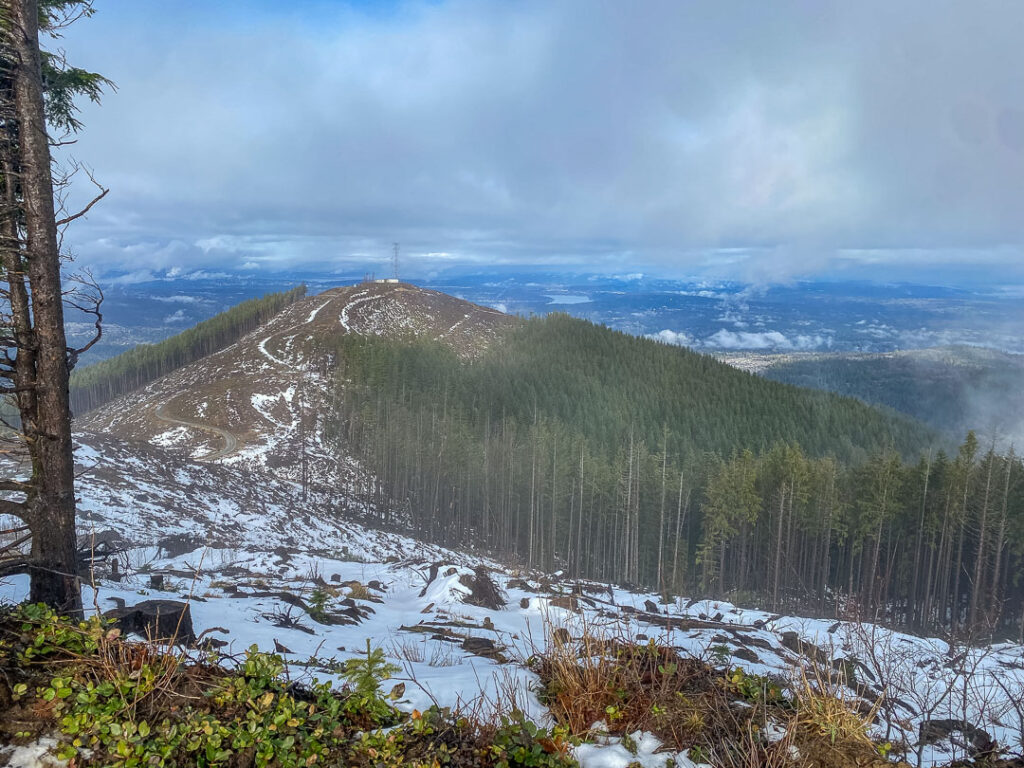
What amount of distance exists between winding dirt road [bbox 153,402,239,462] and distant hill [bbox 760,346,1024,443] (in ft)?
377

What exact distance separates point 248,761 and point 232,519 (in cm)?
3272

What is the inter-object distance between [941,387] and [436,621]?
191 m

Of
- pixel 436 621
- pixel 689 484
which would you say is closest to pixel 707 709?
pixel 436 621

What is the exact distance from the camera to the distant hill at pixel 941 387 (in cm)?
13638

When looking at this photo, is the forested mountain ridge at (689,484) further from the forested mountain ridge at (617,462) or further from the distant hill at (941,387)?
the distant hill at (941,387)

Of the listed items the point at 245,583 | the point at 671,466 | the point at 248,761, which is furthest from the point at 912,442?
the point at 248,761

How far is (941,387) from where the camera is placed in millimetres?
157500

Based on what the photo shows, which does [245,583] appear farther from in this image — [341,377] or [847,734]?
[341,377]

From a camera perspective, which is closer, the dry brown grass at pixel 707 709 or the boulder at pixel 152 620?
the dry brown grass at pixel 707 709

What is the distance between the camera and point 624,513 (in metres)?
48.1

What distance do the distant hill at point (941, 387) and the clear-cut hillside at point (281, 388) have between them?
87042 mm

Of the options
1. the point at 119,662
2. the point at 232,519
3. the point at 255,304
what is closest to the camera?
the point at 119,662

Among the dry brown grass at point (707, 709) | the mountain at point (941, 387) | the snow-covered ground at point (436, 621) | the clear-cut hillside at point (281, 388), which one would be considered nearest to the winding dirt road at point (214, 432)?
the clear-cut hillside at point (281, 388)

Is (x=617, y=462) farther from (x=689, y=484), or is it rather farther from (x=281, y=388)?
(x=281, y=388)
